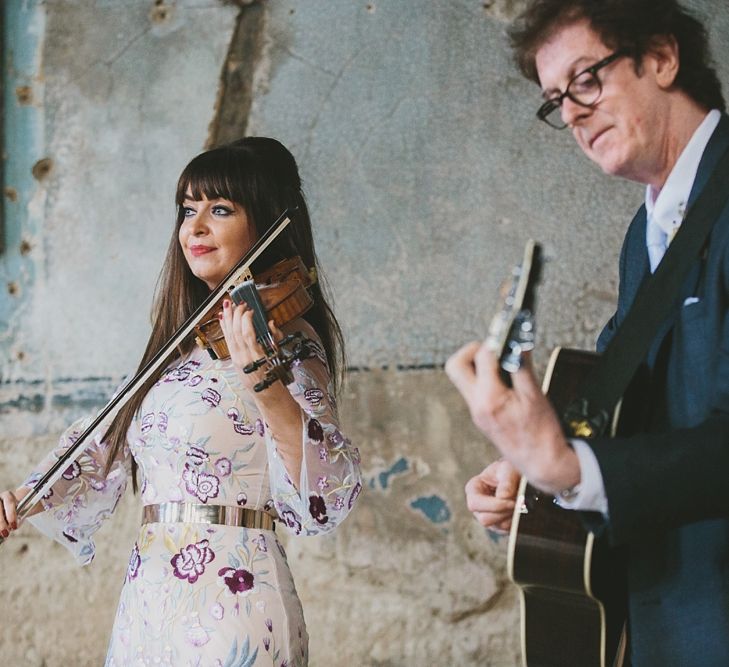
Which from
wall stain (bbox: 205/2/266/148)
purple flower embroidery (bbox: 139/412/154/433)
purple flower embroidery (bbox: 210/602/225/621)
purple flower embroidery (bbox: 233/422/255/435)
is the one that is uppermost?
wall stain (bbox: 205/2/266/148)

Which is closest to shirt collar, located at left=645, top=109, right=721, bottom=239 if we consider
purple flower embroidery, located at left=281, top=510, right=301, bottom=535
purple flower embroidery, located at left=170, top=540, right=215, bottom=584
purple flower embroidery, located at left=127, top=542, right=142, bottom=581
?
purple flower embroidery, located at left=281, top=510, right=301, bottom=535

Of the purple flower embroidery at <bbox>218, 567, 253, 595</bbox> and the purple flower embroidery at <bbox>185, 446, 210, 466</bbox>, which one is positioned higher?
the purple flower embroidery at <bbox>185, 446, 210, 466</bbox>

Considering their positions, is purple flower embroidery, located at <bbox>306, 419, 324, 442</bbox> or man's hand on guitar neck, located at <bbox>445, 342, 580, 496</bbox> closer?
man's hand on guitar neck, located at <bbox>445, 342, 580, 496</bbox>

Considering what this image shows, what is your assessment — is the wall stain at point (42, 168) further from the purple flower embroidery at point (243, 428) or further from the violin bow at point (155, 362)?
the purple flower embroidery at point (243, 428)

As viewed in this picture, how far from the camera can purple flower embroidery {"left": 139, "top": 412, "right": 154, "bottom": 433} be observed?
220 cm

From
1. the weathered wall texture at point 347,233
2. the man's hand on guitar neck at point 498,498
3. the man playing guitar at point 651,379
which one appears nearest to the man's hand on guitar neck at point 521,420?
the man playing guitar at point 651,379

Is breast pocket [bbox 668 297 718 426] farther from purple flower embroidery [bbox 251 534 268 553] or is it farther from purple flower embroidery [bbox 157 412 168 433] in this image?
purple flower embroidery [bbox 157 412 168 433]

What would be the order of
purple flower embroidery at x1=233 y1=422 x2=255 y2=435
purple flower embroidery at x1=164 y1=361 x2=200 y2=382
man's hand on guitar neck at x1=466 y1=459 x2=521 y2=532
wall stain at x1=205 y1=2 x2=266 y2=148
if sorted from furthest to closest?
wall stain at x1=205 y1=2 x2=266 y2=148 → purple flower embroidery at x1=164 y1=361 x2=200 y2=382 → purple flower embroidery at x1=233 y1=422 x2=255 y2=435 → man's hand on guitar neck at x1=466 y1=459 x2=521 y2=532

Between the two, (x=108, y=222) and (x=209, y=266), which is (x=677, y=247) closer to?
(x=209, y=266)

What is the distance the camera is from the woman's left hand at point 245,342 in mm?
1980

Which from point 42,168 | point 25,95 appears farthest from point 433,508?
point 25,95

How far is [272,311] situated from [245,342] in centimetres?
14

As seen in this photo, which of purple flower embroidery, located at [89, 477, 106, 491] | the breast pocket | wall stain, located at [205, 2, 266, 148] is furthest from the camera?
wall stain, located at [205, 2, 266, 148]

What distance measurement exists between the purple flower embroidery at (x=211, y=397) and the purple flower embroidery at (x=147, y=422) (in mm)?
132
